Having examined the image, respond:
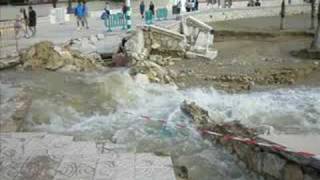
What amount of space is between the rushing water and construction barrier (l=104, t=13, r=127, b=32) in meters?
7.89

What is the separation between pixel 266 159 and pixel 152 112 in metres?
5.86

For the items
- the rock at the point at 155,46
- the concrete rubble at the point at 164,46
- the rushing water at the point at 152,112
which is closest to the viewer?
the rushing water at the point at 152,112

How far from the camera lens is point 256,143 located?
875cm

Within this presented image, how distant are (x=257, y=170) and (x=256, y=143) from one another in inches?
16.0

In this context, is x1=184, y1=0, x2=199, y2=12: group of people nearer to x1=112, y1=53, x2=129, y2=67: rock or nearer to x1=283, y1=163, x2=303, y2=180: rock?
x1=112, y1=53, x2=129, y2=67: rock

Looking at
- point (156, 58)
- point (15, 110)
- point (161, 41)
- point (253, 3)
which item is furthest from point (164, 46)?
point (253, 3)

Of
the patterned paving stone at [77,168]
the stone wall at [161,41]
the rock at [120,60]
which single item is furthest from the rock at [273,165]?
the stone wall at [161,41]

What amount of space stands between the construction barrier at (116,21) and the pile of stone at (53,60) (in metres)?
6.66

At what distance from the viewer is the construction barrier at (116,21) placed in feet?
86.0

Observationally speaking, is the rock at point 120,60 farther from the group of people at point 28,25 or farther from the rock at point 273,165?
the rock at point 273,165

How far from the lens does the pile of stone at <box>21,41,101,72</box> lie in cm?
1881

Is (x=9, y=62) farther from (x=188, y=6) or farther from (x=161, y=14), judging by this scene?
(x=188, y=6)

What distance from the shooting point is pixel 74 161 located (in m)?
8.70

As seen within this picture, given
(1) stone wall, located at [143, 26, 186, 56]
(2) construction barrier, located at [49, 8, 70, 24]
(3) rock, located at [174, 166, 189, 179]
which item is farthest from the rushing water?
(2) construction barrier, located at [49, 8, 70, 24]
